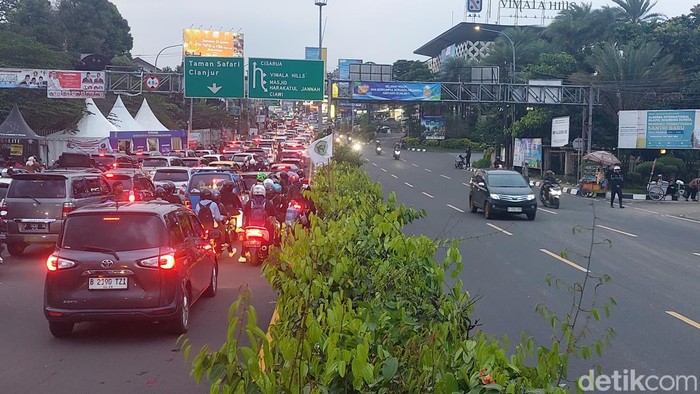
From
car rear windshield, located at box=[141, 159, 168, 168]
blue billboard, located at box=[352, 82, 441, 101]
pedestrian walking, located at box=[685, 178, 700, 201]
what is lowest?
pedestrian walking, located at box=[685, 178, 700, 201]

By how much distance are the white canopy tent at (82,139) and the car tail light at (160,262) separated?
3338cm

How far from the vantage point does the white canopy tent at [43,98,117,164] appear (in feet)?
Answer: 132

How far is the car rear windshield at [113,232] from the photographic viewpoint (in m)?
8.60

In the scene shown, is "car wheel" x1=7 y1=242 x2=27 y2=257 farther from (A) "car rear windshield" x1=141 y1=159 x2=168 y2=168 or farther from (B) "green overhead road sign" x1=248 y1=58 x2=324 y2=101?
(B) "green overhead road sign" x1=248 y1=58 x2=324 y2=101

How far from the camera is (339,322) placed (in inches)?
129

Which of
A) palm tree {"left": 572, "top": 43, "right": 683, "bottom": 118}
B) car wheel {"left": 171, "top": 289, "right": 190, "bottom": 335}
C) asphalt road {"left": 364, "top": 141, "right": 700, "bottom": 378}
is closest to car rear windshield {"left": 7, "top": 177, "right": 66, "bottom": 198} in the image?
car wheel {"left": 171, "top": 289, "right": 190, "bottom": 335}

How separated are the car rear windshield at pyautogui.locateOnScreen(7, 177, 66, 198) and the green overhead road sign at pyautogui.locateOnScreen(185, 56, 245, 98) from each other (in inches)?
770

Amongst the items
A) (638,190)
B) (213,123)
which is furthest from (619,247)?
(213,123)

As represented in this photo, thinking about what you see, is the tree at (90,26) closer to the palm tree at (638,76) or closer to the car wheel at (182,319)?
the palm tree at (638,76)

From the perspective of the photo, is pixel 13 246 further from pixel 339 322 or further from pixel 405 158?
pixel 405 158

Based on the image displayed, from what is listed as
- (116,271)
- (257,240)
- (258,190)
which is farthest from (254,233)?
(116,271)

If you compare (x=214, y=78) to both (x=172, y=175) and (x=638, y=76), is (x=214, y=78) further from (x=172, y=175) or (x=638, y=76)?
(x=638, y=76)

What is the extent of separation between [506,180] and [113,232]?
1848 cm

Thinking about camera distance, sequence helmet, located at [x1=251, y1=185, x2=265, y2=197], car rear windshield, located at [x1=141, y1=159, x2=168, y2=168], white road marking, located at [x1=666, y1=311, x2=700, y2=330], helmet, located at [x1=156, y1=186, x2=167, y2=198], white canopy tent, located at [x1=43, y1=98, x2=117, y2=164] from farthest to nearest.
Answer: white canopy tent, located at [x1=43, y1=98, x2=117, y2=164] → car rear windshield, located at [x1=141, y1=159, x2=168, y2=168] → helmet, located at [x1=156, y1=186, x2=167, y2=198] → helmet, located at [x1=251, y1=185, x2=265, y2=197] → white road marking, located at [x1=666, y1=311, x2=700, y2=330]
